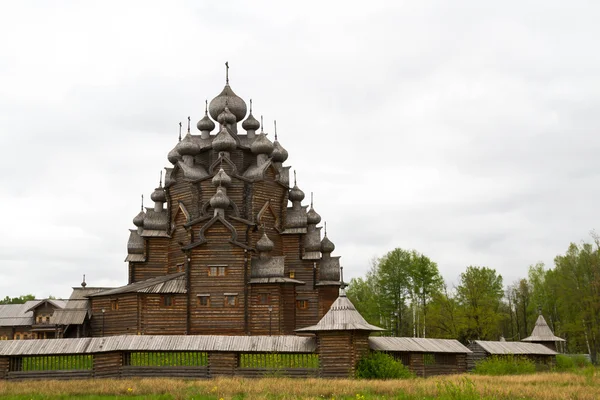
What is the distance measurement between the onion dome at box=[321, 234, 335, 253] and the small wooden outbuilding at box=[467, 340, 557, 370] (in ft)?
39.7

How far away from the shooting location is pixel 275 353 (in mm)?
26719

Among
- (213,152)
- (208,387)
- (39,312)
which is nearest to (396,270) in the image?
(213,152)

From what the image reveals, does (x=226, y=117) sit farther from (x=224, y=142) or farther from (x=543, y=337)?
(x=543, y=337)

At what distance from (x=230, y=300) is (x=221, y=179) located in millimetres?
7128

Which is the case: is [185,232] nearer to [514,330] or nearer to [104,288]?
[104,288]

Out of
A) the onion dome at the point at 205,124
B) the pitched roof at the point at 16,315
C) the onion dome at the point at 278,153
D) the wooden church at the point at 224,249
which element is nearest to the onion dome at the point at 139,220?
the wooden church at the point at 224,249

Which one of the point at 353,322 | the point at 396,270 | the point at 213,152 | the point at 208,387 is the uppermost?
the point at 213,152

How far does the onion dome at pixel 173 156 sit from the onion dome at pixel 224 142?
317 cm

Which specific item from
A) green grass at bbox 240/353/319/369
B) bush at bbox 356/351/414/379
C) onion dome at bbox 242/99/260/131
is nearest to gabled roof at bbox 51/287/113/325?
onion dome at bbox 242/99/260/131

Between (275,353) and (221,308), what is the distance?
41.0ft

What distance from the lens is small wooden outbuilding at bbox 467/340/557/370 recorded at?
3516 cm

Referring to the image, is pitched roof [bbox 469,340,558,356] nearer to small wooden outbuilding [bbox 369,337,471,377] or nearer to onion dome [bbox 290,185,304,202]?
small wooden outbuilding [bbox 369,337,471,377]

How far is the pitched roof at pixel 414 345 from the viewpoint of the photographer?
1117 inches

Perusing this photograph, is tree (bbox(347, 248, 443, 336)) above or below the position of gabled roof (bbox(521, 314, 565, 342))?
above
